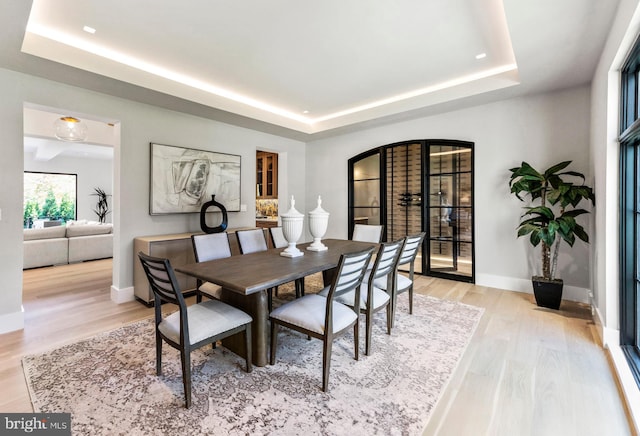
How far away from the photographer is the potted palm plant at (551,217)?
3.11 meters

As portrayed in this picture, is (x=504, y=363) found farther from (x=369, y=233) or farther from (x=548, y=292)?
(x=369, y=233)

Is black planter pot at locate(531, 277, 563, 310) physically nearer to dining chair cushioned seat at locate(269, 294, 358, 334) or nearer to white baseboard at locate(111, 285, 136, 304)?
dining chair cushioned seat at locate(269, 294, 358, 334)

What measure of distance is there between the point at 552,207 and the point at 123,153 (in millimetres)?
5434

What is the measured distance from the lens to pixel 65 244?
18.2ft

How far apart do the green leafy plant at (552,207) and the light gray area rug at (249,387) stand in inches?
59.3

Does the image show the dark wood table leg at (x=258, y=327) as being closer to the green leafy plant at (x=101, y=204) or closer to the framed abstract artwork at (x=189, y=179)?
the framed abstract artwork at (x=189, y=179)

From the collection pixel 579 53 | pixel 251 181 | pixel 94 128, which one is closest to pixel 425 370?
pixel 579 53

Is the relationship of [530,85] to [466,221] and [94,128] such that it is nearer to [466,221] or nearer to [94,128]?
[466,221]

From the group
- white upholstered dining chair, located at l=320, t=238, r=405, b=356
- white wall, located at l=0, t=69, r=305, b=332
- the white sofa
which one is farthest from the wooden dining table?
the white sofa

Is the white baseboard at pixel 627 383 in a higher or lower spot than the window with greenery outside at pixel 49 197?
lower

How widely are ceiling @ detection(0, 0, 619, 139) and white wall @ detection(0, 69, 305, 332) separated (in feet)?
0.72

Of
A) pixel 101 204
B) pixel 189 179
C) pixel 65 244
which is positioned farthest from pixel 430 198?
pixel 101 204

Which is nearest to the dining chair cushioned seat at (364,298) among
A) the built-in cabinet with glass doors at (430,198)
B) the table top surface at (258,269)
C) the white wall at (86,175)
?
the table top surface at (258,269)

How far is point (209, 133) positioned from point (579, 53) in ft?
14.9
